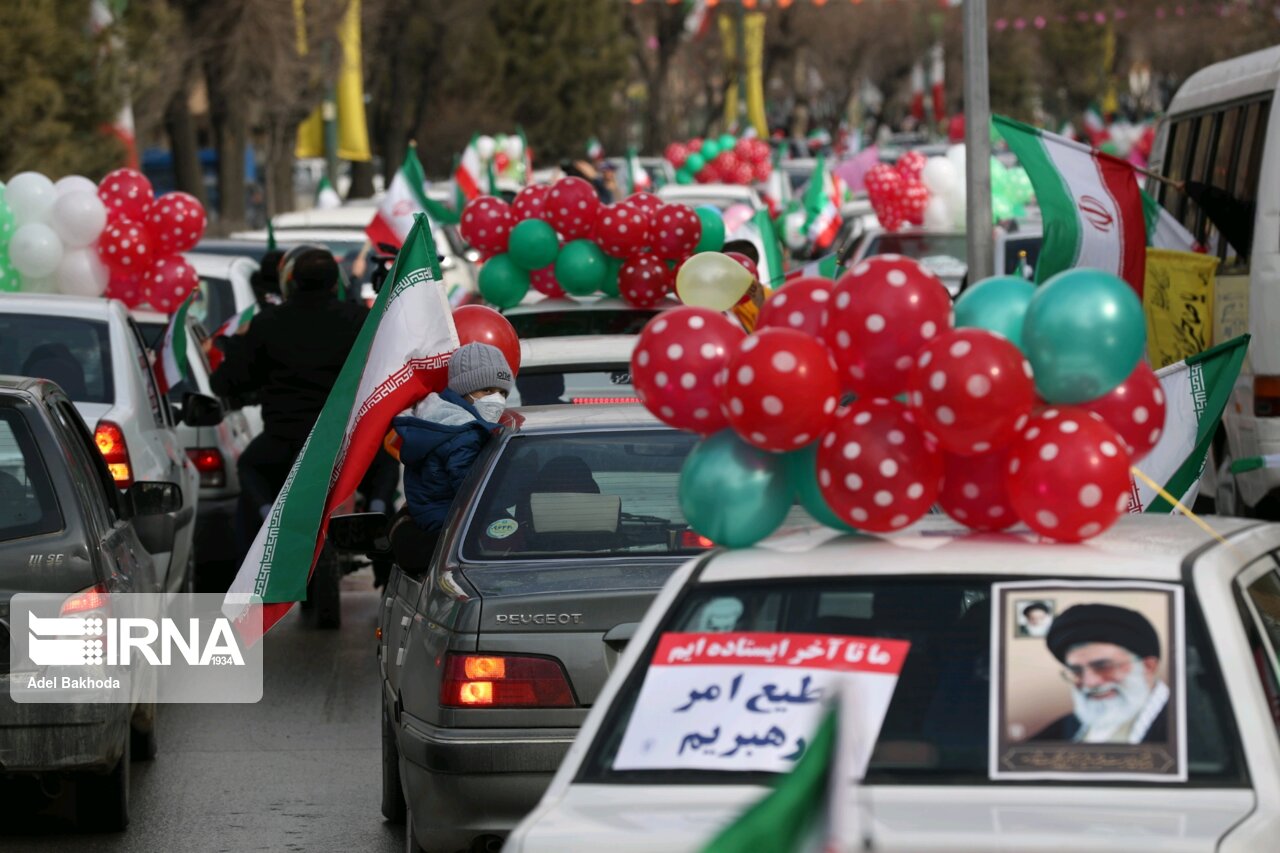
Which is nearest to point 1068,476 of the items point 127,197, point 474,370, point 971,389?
point 971,389

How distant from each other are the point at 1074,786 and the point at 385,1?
4151 cm

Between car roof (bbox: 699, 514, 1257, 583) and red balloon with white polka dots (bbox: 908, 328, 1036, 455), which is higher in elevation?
red balloon with white polka dots (bbox: 908, 328, 1036, 455)

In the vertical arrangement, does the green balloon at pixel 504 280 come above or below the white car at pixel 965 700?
below

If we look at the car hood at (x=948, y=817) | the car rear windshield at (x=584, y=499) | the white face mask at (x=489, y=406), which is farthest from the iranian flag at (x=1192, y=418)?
the car hood at (x=948, y=817)

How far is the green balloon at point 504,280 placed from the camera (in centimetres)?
1287

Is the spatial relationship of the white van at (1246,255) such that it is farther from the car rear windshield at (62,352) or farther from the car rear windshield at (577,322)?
the car rear windshield at (62,352)

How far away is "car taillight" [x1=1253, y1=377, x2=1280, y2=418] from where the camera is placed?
1052 centimetres

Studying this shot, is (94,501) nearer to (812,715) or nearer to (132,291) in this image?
(812,715)

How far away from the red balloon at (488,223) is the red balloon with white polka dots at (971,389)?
8.43m

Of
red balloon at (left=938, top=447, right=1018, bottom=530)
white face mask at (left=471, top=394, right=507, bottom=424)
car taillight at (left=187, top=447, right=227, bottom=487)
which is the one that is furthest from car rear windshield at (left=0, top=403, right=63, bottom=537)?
car taillight at (left=187, top=447, right=227, bottom=487)

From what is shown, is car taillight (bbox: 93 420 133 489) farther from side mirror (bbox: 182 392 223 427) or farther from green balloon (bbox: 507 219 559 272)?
green balloon (bbox: 507 219 559 272)

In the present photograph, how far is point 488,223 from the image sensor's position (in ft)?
42.4

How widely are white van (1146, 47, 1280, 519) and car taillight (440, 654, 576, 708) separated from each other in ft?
17.4

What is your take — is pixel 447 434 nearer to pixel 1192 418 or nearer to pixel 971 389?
pixel 1192 418
